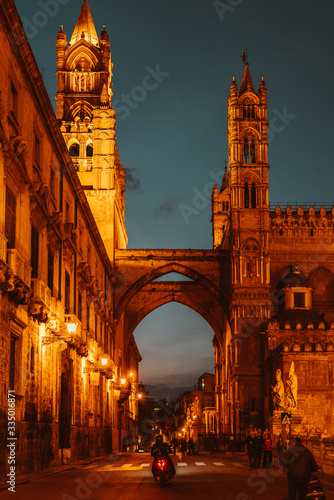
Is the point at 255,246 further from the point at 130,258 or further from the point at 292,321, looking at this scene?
the point at 130,258

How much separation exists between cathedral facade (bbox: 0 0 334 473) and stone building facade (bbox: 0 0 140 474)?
67mm

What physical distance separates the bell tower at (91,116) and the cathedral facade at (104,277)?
0.12m

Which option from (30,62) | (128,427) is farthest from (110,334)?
(30,62)

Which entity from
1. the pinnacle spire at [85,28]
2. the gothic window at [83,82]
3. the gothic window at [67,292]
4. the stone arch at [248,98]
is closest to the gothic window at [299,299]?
the stone arch at [248,98]

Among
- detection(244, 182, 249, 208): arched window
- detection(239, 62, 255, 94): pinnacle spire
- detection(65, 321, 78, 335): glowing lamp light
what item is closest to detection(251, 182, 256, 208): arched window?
detection(244, 182, 249, 208): arched window

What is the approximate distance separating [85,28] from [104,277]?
99.7ft

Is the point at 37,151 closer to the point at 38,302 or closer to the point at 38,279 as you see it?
the point at 38,279

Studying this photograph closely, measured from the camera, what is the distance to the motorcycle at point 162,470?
17.4 m

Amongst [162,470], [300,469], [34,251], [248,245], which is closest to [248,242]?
[248,245]

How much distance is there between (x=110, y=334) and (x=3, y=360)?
117 feet

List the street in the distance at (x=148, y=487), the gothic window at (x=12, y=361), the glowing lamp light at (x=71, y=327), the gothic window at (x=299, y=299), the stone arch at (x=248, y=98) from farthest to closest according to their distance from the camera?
1. the stone arch at (x=248, y=98)
2. the gothic window at (x=299, y=299)
3. the glowing lamp light at (x=71, y=327)
4. the gothic window at (x=12, y=361)
5. the street in the distance at (x=148, y=487)

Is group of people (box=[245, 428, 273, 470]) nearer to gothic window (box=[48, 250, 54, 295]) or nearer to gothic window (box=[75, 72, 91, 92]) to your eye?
gothic window (box=[48, 250, 54, 295])

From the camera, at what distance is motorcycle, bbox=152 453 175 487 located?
57.0 ft

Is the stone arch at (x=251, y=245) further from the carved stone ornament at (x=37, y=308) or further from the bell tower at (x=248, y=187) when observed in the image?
the carved stone ornament at (x=37, y=308)
